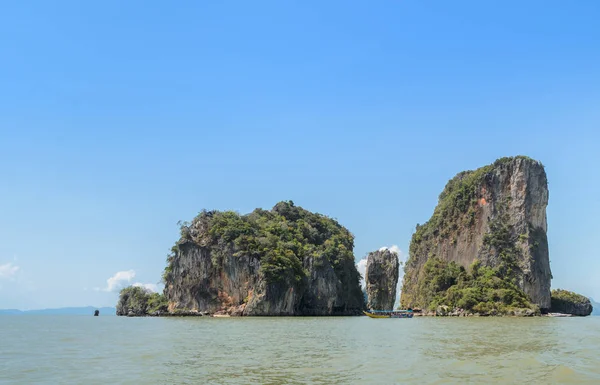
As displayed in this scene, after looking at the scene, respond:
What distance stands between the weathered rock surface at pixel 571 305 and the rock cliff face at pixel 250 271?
43413 millimetres

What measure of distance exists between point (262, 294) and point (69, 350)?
4738 centimetres

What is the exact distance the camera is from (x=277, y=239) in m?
78.1

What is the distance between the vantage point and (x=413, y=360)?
57.4ft

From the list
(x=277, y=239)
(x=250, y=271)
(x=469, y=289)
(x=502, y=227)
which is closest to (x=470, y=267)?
(x=469, y=289)

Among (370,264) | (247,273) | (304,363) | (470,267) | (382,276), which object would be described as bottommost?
(304,363)

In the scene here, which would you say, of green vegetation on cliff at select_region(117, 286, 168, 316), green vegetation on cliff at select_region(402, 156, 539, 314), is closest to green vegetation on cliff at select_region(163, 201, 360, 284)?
green vegetation on cliff at select_region(117, 286, 168, 316)

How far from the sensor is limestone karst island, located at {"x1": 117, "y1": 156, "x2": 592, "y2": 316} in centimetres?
7231

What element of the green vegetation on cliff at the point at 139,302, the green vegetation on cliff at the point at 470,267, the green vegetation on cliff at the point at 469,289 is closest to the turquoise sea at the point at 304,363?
the green vegetation on cliff at the point at 139,302

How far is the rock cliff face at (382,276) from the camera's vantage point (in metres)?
97.6

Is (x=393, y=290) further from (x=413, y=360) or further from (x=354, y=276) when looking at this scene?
(x=413, y=360)

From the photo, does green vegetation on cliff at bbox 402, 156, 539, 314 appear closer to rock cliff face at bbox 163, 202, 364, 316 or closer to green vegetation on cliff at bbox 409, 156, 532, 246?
green vegetation on cliff at bbox 409, 156, 532, 246

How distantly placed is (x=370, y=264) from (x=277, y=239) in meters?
28.3

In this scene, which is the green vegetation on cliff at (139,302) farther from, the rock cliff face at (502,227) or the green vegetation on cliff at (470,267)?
the rock cliff face at (502,227)

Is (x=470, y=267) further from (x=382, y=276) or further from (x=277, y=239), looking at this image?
(x=277, y=239)
